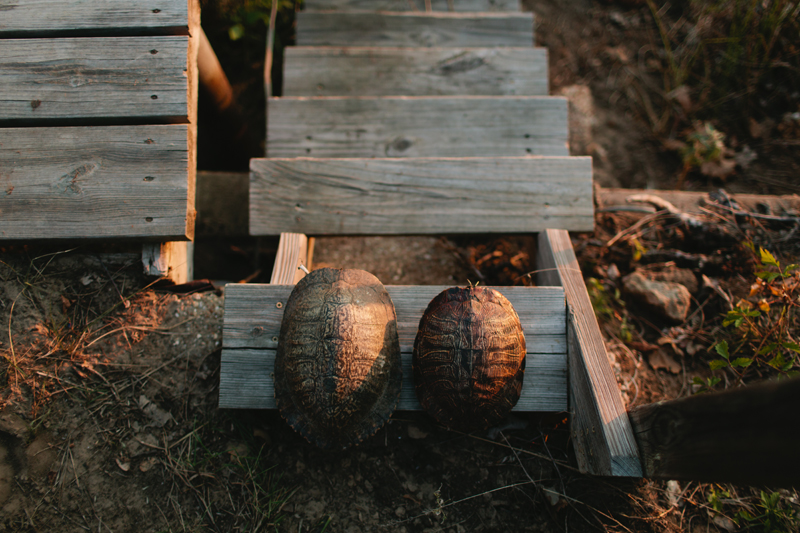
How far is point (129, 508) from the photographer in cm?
170

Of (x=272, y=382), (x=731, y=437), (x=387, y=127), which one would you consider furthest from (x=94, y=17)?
(x=731, y=437)

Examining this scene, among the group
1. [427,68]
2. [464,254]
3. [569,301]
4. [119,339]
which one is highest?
[427,68]

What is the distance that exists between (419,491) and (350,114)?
2070 mm

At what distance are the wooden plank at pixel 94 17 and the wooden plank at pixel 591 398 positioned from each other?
8.03 ft

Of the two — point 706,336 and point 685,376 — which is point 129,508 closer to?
point 685,376

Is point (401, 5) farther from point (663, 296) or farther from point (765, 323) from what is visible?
point (765, 323)

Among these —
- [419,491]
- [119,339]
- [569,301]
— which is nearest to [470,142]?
[569,301]

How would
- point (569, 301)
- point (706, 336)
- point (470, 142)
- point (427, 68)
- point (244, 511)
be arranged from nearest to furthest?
point (244, 511) → point (569, 301) → point (706, 336) → point (470, 142) → point (427, 68)

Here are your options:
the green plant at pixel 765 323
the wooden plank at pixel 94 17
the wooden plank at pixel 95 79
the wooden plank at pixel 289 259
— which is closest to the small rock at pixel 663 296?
the green plant at pixel 765 323

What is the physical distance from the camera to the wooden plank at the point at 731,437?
99cm

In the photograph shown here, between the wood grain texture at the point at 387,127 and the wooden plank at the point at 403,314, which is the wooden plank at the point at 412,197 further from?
the wooden plank at the point at 403,314

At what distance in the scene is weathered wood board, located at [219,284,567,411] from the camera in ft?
5.70

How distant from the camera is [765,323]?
6.50 ft

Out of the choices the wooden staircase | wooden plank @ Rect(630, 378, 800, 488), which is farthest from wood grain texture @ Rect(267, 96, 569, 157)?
wooden plank @ Rect(630, 378, 800, 488)
